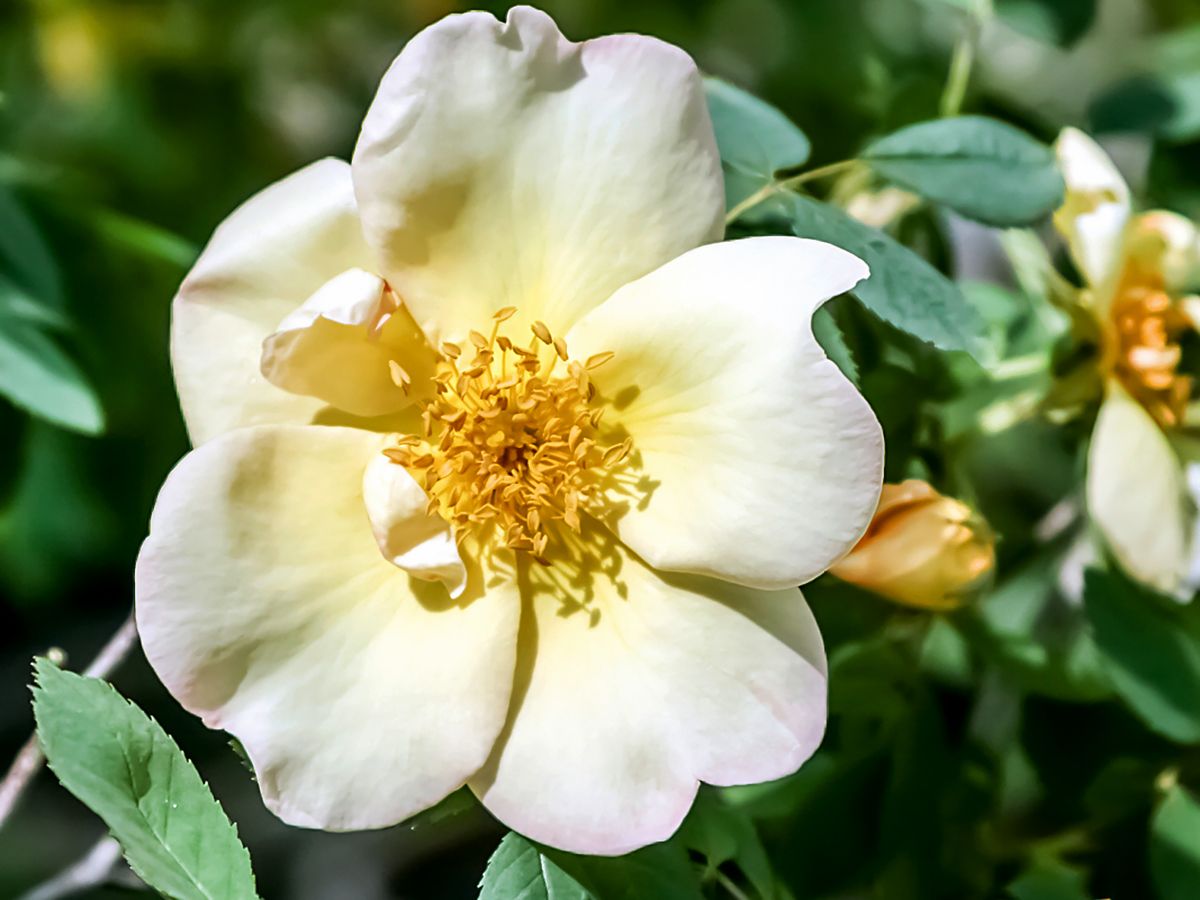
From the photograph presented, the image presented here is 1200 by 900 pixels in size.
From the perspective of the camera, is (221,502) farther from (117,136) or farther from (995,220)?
(117,136)

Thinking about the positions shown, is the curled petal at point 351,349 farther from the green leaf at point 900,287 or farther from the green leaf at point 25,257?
the green leaf at point 25,257

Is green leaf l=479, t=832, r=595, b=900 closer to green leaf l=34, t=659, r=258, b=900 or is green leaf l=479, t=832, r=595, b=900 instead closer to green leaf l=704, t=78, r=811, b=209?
green leaf l=34, t=659, r=258, b=900

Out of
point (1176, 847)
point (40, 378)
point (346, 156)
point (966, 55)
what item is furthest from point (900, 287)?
point (346, 156)

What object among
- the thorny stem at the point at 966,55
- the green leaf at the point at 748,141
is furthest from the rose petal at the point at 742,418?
the thorny stem at the point at 966,55

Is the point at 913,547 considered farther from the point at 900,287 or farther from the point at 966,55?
the point at 966,55

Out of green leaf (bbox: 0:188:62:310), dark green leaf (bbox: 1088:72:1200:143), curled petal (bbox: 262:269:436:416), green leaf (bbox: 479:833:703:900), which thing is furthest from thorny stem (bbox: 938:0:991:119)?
green leaf (bbox: 0:188:62:310)

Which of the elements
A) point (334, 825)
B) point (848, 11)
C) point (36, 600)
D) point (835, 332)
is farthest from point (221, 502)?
point (848, 11)
